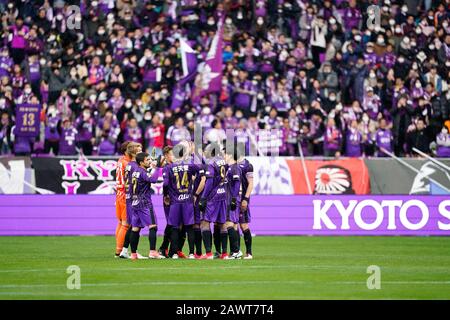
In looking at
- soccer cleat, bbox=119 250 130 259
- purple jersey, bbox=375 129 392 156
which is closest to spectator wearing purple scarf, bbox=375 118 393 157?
purple jersey, bbox=375 129 392 156

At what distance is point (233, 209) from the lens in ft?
68.7

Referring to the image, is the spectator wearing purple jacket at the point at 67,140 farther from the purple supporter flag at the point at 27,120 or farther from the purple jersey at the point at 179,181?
the purple jersey at the point at 179,181

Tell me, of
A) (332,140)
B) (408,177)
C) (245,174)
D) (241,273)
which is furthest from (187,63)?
(241,273)

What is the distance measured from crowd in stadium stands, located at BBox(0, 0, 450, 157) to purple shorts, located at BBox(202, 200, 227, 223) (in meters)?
8.62

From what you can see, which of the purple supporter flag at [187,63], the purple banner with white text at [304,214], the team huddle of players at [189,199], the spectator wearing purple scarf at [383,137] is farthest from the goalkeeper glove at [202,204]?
the purple supporter flag at [187,63]

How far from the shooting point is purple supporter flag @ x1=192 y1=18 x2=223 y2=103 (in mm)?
32812

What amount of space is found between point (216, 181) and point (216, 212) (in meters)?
0.58

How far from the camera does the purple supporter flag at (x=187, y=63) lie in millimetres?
33344

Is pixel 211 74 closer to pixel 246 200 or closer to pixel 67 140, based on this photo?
pixel 67 140

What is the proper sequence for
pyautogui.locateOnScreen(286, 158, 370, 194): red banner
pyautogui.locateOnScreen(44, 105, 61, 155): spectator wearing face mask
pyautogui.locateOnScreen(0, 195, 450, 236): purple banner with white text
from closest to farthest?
pyautogui.locateOnScreen(0, 195, 450, 236): purple banner with white text < pyautogui.locateOnScreen(286, 158, 370, 194): red banner < pyautogui.locateOnScreen(44, 105, 61, 155): spectator wearing face mask

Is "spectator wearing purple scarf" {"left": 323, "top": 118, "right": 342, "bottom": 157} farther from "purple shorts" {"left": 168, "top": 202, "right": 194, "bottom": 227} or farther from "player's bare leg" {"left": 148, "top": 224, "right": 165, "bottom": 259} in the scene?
"player's bare leg" {"left": 148, "top": 224, "right": 165, "bottom": 259}

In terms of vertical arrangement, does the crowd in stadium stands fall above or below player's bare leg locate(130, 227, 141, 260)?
above
